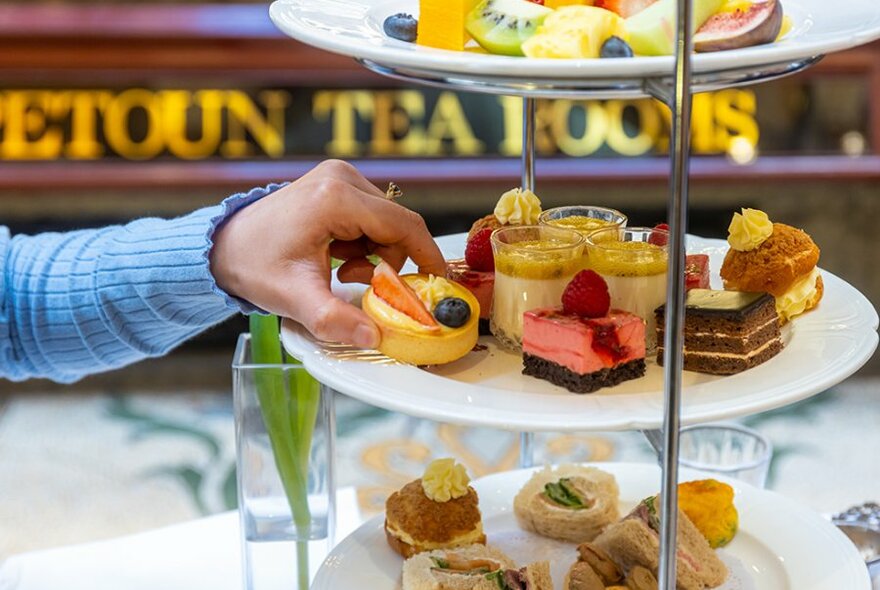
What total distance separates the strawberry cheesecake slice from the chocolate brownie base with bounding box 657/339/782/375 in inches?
1.9

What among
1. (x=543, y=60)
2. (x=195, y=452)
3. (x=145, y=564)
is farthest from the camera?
(x=195, y=452)

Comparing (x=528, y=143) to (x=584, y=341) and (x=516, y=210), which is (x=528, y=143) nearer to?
(x=516, y=210)

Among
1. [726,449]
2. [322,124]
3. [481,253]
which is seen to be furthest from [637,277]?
[322,124]

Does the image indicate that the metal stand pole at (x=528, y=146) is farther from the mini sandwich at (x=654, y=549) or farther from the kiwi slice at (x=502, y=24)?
the mini sandwich at (x=654, y=549)

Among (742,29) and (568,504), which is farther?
(568,504)

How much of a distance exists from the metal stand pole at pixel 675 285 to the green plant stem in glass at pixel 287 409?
52 cm

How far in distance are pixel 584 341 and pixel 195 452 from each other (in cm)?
244

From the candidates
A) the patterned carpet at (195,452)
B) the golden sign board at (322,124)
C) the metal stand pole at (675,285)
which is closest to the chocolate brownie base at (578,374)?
the metal stand pole at (675,285)

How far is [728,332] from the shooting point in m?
1.17

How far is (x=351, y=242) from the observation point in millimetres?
1360

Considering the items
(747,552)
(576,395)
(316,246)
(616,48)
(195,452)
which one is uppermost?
(616,48)

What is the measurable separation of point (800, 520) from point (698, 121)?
8.18 feet

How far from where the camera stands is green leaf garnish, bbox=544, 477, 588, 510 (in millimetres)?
1450

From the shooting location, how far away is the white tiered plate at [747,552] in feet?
4.36
